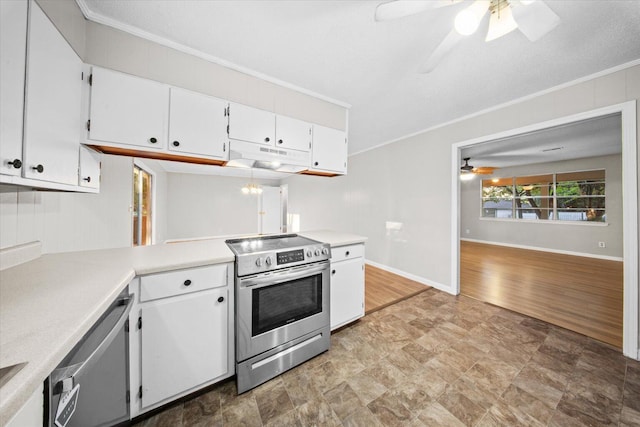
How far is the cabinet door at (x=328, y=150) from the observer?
2.28 meters

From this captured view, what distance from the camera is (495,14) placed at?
3.76ft

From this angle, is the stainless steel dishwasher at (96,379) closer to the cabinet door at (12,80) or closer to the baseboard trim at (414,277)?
the cabinet door at (12,80)

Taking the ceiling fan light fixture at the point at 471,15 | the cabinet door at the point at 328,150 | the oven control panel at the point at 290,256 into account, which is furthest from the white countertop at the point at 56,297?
the ceiling fan light fixture at the point at 471,15

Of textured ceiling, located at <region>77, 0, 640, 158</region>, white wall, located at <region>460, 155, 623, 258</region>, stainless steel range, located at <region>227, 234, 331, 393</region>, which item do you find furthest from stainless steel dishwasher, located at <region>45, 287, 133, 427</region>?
white wall, located at <region>460, 155, 623, 258</region>

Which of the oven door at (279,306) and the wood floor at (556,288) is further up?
the oven door at (279,306)

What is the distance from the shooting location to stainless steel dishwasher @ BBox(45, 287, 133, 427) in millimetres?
609

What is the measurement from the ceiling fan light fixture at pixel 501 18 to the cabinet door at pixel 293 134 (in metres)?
1.52

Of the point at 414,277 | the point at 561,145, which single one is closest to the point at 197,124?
the point at 414,277

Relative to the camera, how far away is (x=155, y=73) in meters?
1.57

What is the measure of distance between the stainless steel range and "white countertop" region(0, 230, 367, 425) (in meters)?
0.23

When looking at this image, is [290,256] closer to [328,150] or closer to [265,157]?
[265,157]

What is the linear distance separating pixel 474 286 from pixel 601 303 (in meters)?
1.32

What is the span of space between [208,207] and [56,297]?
6.23 meters

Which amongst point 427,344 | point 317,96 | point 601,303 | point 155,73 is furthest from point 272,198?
point 601,303
